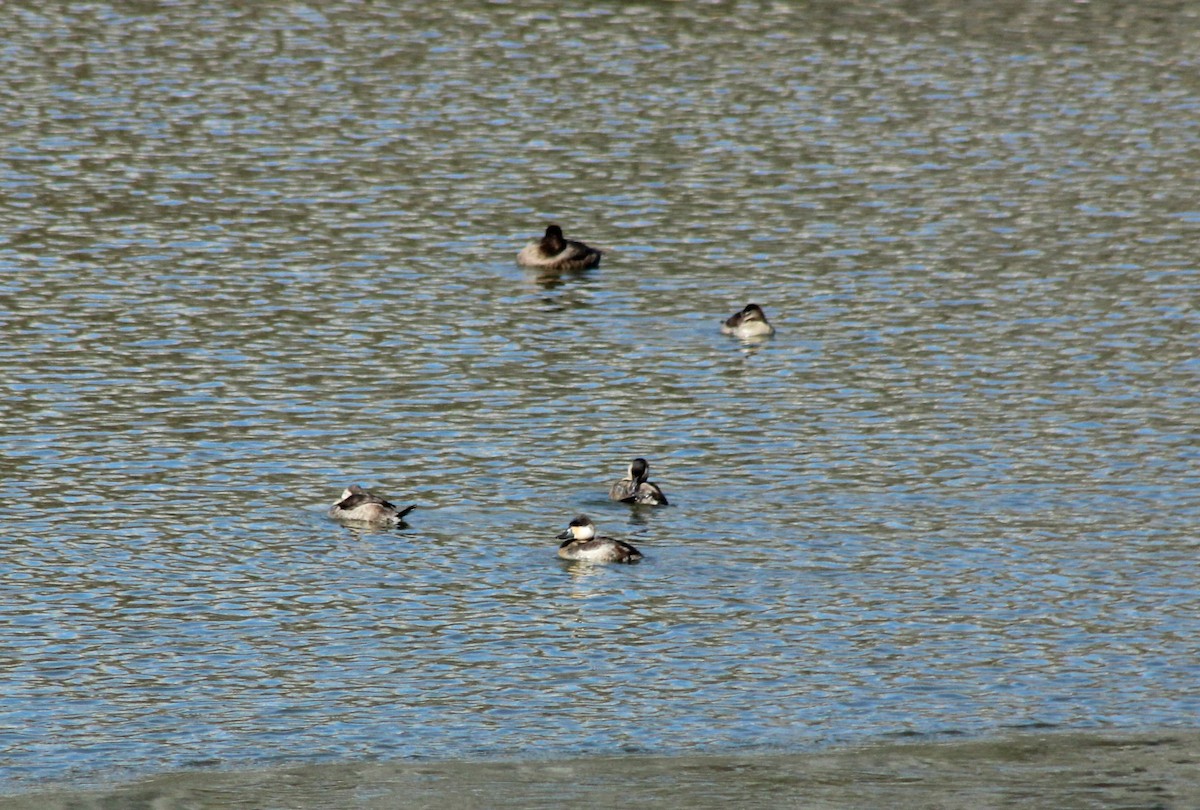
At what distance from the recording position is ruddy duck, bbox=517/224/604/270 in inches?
1437

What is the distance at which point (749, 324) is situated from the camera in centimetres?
3206

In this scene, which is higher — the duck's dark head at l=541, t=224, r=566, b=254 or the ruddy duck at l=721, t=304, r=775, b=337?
the duck's dark head at l=541, t=224, r=566, b=254

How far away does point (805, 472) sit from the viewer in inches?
1028

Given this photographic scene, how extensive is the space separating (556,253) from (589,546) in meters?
14.6

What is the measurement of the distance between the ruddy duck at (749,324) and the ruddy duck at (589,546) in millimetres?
9660

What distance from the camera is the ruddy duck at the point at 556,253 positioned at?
36.5 meters

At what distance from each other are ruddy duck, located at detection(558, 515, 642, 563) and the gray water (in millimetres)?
173

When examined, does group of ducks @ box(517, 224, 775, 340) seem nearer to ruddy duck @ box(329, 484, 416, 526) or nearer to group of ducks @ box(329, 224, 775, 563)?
group of ducks @ box(329, 224, 775, 563)

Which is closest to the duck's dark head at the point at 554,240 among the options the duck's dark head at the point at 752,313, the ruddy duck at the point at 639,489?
the duck's dark head at the point at 752,313

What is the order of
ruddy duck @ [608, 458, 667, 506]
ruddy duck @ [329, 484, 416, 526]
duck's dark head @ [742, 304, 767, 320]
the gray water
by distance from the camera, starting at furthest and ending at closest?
duck's dark head @ [742, 304, 767, 320], ruddy duck @ [608, 458, 667, 506], ruddy duck @ [329, 484, 416, 526], the gray water

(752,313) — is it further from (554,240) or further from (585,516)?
(585,516)

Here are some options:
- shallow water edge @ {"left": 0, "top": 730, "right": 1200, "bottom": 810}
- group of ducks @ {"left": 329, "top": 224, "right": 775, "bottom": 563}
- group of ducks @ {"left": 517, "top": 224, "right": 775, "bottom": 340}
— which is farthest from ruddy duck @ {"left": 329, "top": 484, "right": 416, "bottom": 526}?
group of ducks @ {"left": 517, "top": 224, "right": 775, "bottom": 340}

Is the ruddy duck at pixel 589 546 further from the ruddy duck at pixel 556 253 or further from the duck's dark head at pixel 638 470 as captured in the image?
the ruddy duck at pixel 556 253

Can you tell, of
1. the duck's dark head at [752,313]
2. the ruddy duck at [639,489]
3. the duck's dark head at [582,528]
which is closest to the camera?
the duck's dark head at [582,528]
